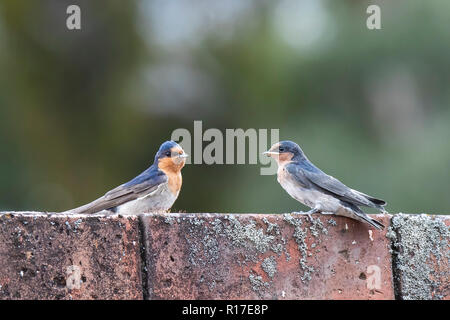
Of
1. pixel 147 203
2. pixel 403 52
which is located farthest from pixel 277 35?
pixel 147 203

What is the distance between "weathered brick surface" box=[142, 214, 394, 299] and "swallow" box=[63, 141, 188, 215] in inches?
46.1

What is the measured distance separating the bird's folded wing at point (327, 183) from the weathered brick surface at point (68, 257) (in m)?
1.35

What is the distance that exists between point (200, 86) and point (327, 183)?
8.28m

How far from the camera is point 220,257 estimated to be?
3.48 meters

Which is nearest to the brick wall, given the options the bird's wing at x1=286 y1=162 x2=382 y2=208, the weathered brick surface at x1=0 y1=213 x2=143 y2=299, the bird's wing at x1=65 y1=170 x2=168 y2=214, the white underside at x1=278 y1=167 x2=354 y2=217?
the weathered brick surface at x1=0 y1=213 x2=143 y2=299

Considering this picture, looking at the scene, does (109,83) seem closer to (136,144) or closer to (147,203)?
(136,144)

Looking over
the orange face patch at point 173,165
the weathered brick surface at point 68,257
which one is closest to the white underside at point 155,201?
the orange face patch at point 173,165

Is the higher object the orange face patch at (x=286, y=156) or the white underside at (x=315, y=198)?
the orange face patch at (x=286, y=156)

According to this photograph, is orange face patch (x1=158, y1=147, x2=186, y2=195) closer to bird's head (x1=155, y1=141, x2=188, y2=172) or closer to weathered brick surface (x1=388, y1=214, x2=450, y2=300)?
bird's head (x1=155, y1=141, x2=188, y2=172)

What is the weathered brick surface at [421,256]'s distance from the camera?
380 cm

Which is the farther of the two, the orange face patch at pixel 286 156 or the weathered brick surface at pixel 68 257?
the orange face patch at pixel 286 156

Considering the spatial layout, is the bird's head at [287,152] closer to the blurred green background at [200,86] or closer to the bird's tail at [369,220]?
the bird's tail at [369,220]

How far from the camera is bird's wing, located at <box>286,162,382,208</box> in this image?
14.2ft

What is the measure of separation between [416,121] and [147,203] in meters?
7.55
